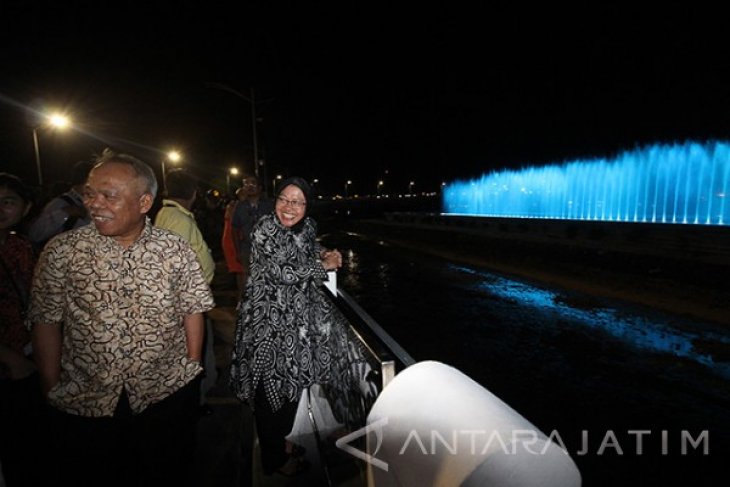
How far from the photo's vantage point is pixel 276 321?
109 inches

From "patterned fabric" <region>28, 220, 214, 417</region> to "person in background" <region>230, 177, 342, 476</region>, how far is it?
2.20 ft

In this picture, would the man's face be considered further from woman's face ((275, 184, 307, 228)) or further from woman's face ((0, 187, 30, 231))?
woman's face ((0, 187, 30, 231))

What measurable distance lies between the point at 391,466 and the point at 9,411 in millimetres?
2637

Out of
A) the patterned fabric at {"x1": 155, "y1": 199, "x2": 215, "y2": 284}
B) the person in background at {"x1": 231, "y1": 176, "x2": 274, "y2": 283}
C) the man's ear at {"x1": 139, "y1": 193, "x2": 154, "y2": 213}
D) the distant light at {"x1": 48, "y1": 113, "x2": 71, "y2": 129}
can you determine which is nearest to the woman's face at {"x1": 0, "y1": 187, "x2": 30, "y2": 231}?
the patterned fabric at {"x1": 155, "y1": 199, "x2": 215, "y2": 284}

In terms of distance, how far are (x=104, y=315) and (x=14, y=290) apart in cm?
123

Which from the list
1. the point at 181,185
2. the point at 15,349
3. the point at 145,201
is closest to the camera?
the point at 145,201

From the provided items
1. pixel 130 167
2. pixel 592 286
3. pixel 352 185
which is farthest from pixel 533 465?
pixel 352 185

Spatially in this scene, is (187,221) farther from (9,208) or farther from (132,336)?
(132,336)

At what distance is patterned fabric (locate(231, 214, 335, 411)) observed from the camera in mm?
2766

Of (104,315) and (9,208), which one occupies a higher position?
(9,208)

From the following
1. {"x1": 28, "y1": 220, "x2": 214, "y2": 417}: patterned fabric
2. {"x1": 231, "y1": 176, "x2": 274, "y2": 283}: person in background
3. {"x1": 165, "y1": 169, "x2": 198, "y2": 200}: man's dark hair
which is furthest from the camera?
{"x1": 231, "y1": 176, "x2": 274, "y2": 283}: person in background

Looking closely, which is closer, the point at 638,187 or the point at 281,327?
the point at 281,327

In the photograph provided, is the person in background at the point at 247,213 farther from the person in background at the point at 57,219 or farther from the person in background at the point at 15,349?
the person in background at the point at 15,349

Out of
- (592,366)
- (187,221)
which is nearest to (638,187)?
(592,366)
